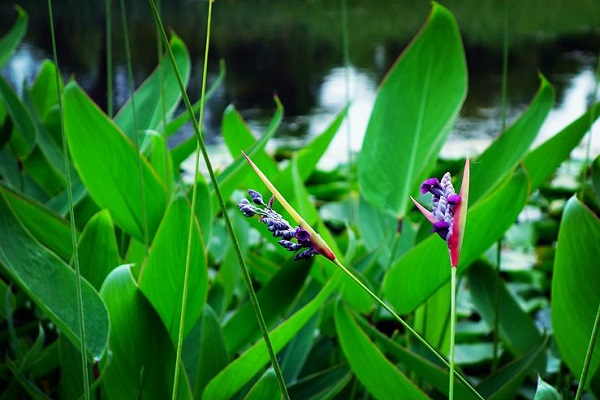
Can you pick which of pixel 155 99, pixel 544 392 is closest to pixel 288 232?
pixel 544 392

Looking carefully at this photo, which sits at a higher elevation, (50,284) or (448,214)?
(448,214)

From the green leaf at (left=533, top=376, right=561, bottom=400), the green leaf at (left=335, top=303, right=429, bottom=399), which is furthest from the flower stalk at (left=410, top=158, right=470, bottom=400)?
the green leaf at (left=335, top=303, right=429, bottom=399)

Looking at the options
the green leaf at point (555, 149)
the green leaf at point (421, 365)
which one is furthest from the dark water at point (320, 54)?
the green leaf at point (421, 365)

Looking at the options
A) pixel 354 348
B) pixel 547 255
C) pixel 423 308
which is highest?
pixel 354 348

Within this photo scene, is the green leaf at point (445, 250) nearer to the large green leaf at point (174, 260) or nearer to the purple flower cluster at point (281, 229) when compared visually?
the large green leaf at point (174, 260)

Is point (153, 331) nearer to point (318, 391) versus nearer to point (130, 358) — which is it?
point (130, 358)

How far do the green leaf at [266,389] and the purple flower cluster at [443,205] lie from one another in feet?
0.77

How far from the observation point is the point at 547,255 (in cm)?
148

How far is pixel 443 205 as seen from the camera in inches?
10.3

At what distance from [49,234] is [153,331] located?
0.68ft

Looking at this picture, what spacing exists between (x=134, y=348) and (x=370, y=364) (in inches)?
6.0

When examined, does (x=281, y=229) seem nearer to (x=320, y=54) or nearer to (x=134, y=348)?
(x=134, y=348)

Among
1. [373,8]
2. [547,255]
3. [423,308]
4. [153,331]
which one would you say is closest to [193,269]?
[153,331]

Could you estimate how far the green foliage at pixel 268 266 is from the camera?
1.66ft
